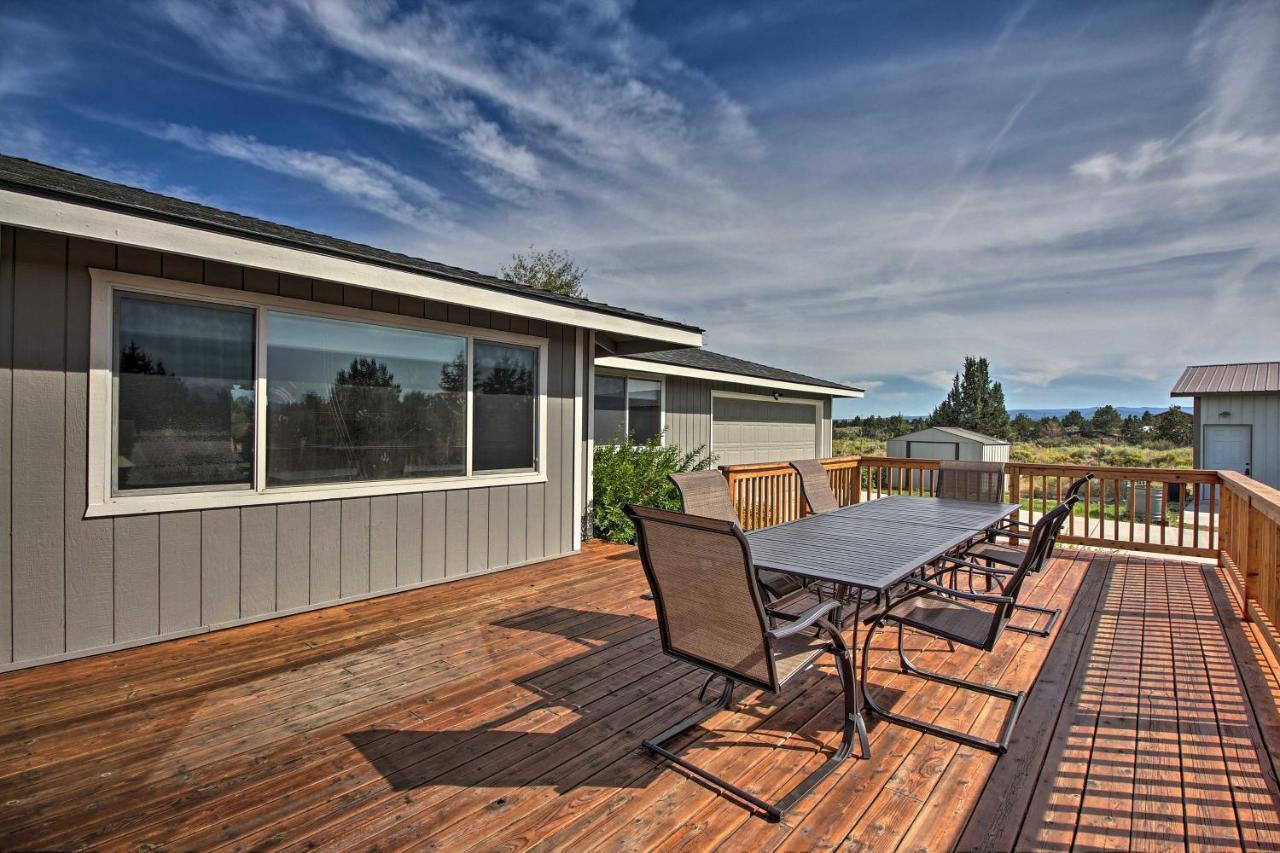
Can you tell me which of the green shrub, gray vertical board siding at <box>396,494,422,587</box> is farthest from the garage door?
gray vertical board siding at <box>396,494,422,587</box>

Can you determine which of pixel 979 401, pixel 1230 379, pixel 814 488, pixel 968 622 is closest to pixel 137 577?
pixel 968 622

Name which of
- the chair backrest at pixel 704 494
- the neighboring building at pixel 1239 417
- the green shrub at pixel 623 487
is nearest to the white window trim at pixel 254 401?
the green shrub at pixel 623 487

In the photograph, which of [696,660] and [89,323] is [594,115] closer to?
[89,323]

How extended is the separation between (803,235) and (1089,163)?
15.0 ft

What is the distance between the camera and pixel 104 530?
304cm

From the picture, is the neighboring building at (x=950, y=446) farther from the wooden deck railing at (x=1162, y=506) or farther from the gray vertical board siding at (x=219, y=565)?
the gray vertical board siding at (x=219, y=565)

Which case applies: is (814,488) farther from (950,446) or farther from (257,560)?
(950,446)

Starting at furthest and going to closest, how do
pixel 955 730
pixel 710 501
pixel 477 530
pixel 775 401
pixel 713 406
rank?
pixel 775 401
pixel 713 406
pixel 477 530
pixel 710 501
pixel 955 730

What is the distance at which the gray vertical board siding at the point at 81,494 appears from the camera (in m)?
2.92

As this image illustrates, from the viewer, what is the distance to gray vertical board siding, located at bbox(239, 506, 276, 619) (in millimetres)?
Answer: 3504

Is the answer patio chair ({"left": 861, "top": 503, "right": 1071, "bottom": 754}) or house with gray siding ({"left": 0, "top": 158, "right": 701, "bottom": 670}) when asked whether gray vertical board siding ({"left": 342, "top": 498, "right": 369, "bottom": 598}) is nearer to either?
house with gray siding ({"left": 0, "top": 158, "right": 701, "bottom": 670})

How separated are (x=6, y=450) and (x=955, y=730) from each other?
15.1 ft

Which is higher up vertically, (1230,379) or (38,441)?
(1230,379)

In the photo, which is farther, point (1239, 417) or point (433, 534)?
point (1239, 417)
